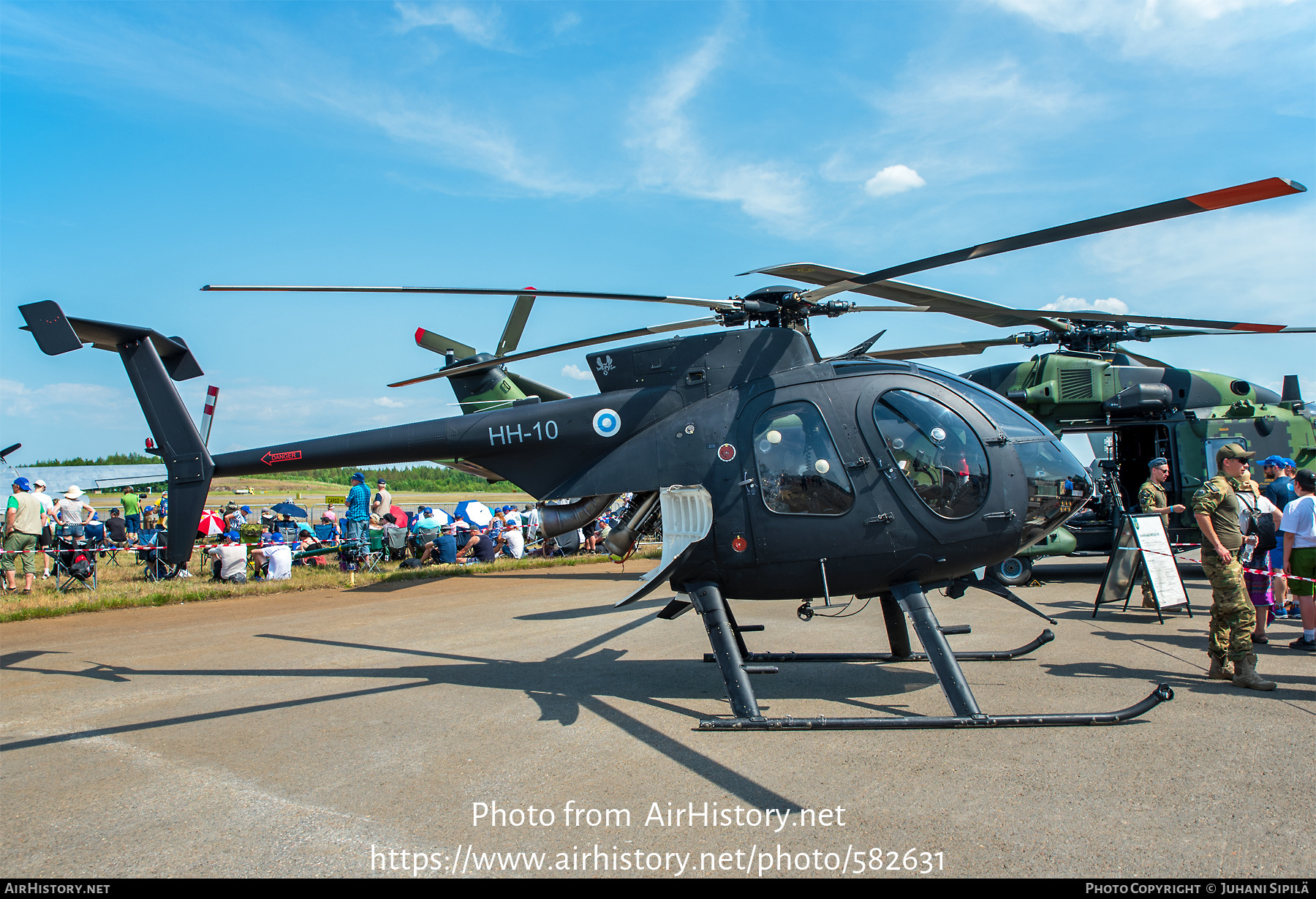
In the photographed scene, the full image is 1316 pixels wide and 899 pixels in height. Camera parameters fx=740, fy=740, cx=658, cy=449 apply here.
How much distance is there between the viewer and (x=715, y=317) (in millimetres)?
6473

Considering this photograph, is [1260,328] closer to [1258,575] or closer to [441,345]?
[1258,575]

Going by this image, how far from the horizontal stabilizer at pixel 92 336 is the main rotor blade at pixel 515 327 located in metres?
7.18

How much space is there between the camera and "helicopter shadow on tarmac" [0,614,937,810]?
5453mm

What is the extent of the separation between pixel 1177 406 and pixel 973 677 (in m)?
9.24

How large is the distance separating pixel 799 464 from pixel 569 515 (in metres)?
2.28

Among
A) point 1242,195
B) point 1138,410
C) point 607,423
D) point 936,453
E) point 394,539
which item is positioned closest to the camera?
point 1242,195

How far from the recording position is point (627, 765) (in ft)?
15.2

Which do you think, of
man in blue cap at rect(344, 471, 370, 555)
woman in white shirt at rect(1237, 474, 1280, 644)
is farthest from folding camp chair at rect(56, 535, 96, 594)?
woman in white shirt at rect(1237, 474, 1280, 644)

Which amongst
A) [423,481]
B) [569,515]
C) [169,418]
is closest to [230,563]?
[169,418]

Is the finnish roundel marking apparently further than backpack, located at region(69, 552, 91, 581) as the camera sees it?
No

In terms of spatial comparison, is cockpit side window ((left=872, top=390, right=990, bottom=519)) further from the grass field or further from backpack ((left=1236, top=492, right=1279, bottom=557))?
the grass field

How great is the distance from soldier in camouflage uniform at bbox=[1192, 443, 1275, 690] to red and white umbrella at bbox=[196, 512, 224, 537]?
746 inches

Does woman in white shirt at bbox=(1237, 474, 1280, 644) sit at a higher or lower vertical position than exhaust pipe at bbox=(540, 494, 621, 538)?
lower

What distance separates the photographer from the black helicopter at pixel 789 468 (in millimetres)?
5719
